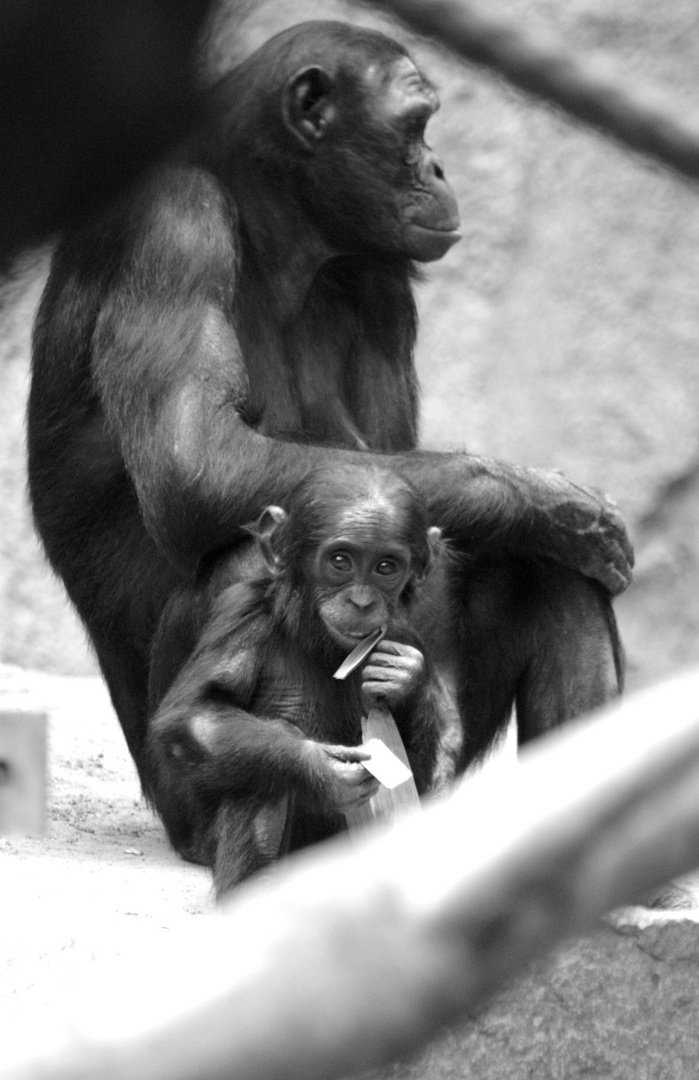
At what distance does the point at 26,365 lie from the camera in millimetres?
7664

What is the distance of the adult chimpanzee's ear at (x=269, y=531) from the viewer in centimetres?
351

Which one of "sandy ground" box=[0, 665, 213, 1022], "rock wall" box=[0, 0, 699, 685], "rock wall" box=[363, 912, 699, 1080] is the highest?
"rock wall" box=[363, 912, 699, 1080]

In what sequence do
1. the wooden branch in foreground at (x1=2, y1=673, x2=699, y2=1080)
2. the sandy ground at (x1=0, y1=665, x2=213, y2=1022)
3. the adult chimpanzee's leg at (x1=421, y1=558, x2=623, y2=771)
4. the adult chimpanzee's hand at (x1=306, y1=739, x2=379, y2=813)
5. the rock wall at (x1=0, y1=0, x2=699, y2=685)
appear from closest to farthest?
the wooden branch in foreground at (x1=2, y1=673, x2=699, y2=1080)
the sandy ground at (x1=0, y1=665, x2=213, y2=1022)
the adult chimpanzee's hand at (x1=306, y1=739, x2=379, y2=813)
the adult chimpanzee's leg at (x1=421, y1=558, x2=623, y2=771)
the rock wall at (x1=0, y1=0, x2=699, y2=685)

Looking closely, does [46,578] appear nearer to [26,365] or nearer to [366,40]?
[26,365]

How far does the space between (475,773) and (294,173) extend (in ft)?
5.24

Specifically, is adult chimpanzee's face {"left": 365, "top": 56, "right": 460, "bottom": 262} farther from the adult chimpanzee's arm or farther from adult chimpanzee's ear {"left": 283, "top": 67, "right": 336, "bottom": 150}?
the adult chimpanzee's arm

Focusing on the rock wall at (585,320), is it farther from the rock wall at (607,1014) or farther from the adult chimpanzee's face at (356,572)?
the rock wall at (607,1014)

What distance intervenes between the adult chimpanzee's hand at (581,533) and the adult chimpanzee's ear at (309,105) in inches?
40.6

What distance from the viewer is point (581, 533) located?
3.87m

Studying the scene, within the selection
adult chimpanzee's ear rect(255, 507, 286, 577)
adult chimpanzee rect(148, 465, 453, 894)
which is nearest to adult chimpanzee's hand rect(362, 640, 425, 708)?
adult chimpanzee rect(148, 465, 453, 894)

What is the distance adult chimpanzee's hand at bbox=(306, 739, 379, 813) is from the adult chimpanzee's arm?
29.2 inches

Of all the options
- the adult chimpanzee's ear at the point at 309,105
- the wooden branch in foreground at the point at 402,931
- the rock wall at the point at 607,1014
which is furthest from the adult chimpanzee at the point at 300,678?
the wooden branch in foreground at the point at 402,931

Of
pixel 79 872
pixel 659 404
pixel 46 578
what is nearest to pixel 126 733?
pixel 79 872

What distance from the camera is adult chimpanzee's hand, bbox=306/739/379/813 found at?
314 cm
